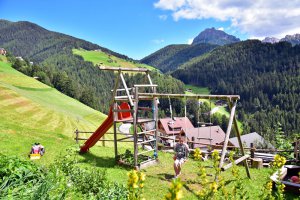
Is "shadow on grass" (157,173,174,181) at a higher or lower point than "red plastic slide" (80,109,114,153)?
lower

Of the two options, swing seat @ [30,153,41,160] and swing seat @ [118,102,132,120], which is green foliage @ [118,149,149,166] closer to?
swing seat @ [118,102,132,120]

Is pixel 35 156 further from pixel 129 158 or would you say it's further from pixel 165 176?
pixel 165 176

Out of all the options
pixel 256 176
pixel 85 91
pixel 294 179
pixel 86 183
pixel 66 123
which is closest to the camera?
pixel 86 183

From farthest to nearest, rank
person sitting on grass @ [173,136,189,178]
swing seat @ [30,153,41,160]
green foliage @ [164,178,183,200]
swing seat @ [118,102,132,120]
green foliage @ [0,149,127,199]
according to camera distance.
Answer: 1. swing seat @ [30,153,41,160]
2. swing seat @ [118,102,132,120]
3. person sitting on grass @ [173,136,189,178]
4. green foliage @ [0,149,127,199]
5. green foliage @ [164,178,183,200]

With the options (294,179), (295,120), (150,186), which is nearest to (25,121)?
(150,186)

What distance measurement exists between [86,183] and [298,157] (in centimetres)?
1376

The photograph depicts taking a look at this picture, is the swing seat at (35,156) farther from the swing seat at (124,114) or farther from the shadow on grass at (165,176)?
the shadow on grass at (165,176)

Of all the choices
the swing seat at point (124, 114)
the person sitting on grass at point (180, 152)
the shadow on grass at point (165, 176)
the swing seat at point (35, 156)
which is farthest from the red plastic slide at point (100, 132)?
the person sitting on grass at point (180, 152)

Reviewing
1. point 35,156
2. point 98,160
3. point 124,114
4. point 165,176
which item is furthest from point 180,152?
point 35,156

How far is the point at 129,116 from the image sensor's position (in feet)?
55.6

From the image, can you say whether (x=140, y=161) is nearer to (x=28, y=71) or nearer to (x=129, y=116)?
(x=129, y=116)

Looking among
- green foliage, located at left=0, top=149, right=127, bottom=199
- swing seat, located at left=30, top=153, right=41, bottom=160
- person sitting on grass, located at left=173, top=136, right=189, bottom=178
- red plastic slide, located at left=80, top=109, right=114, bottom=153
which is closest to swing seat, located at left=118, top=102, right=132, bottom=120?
red plastic slide, located at left=80, top=109, right=114, bottom=153

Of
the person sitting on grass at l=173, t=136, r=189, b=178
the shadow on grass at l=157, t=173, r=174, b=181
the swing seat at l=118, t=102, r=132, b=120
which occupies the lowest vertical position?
the shadow on grass at l=157, t=173, r=174, b=181

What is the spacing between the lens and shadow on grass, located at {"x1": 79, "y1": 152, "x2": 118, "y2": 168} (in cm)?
1625
